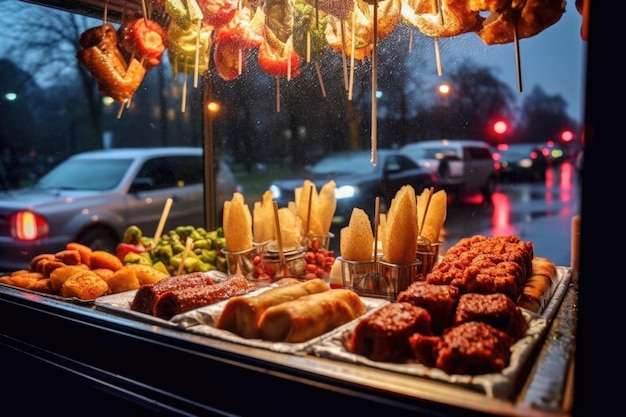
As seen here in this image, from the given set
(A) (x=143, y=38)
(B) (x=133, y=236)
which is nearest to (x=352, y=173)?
(B) (x=133, y=236)

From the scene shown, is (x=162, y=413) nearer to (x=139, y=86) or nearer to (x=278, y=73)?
(x=278, y=73)

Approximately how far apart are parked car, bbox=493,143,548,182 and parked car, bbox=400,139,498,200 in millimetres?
4573

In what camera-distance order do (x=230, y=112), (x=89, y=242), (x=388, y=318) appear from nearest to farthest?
1. (x=388, y=318)
2. (x=230, y=112)
3. (x=89, y=242)

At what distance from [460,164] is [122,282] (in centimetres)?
726

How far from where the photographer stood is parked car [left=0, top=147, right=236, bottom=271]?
6012 mm

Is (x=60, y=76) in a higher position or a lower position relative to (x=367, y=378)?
higher

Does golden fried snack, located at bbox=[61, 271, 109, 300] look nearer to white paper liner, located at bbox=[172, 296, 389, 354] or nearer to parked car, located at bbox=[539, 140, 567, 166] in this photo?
white paper liner, located at bbox=[172, 296, 389, 354]

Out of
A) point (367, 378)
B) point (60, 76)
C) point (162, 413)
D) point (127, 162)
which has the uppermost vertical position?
point (60, 76)

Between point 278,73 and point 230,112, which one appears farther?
point 230,112

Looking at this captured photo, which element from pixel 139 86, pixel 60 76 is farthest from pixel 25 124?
pixel 139 86

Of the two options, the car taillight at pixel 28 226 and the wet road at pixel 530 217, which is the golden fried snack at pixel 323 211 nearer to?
the wet road at pixel 530 217

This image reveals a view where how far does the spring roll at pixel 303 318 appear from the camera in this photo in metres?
1.97

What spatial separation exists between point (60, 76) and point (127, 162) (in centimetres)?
132

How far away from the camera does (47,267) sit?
10.6 feet
